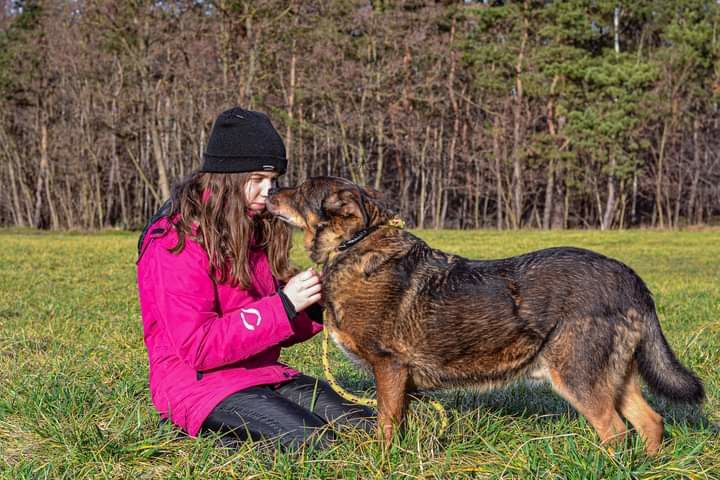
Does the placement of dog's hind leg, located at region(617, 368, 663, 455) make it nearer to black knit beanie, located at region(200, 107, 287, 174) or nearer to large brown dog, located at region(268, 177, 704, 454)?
large brown dog, located at region(268, 177, 704, 454)

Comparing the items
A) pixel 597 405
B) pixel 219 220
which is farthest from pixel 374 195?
pixel 597 405

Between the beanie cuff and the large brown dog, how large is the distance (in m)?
0.29

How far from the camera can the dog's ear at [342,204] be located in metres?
4.36

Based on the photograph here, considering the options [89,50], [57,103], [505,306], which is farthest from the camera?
[57,103]

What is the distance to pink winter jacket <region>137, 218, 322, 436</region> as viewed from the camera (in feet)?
14.0

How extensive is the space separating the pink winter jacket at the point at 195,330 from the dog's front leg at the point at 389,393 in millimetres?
578

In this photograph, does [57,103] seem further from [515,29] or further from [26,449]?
[26,449]

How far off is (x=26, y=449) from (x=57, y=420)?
31 centimetres

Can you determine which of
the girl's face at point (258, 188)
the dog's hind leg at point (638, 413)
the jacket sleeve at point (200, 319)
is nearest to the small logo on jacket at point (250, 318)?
the jacket sleeve at point (200, 319)

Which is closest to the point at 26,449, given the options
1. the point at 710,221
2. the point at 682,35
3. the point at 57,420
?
the point at 57,420

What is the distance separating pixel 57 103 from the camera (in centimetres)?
4531

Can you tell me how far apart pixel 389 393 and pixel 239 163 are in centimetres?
161

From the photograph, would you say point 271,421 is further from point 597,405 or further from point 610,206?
point 610,206

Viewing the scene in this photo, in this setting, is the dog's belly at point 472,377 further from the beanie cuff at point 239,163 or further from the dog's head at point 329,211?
the beanie cuff at point 239,163
